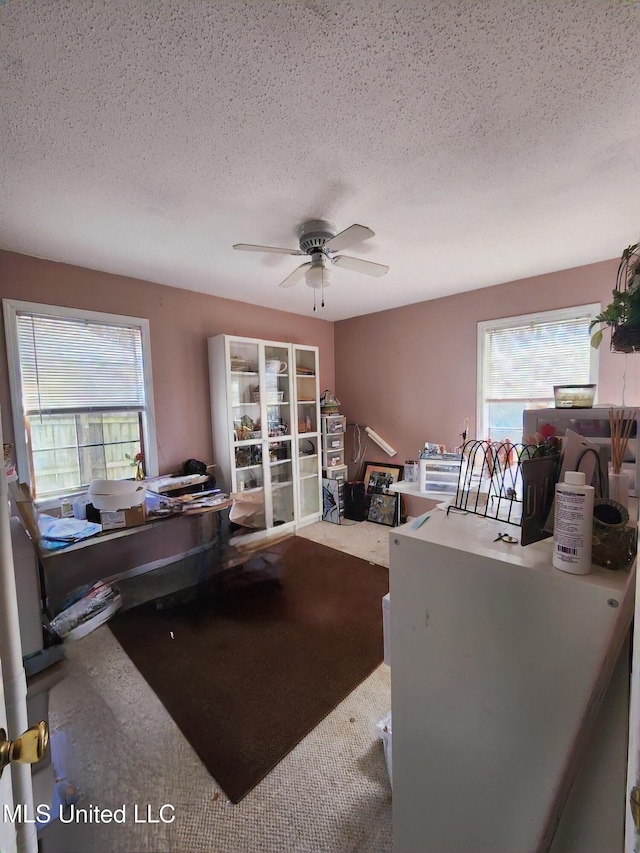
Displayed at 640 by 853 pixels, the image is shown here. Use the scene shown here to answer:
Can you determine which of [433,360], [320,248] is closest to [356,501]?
[433,360]

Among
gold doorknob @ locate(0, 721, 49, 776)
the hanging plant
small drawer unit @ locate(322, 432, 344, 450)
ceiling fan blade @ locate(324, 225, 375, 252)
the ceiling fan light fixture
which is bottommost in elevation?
gold doorknob @ locate(0, 721, 49, 776)

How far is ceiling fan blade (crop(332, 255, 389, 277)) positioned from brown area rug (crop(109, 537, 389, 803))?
2280 millimetres

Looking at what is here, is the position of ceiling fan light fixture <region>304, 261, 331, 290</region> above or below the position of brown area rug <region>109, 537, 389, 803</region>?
above

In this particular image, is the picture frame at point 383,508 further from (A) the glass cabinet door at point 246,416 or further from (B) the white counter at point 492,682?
(B) the white counter at point 492,682

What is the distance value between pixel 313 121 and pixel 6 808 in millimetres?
1973

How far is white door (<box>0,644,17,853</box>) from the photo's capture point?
54 centimetres

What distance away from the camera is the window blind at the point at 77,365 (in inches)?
93.4

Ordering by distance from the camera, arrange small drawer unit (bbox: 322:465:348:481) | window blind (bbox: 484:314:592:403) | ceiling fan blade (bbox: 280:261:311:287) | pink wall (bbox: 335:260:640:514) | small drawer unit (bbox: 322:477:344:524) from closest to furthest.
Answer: ceiling fan blade (bbox: 280:261:311:287)
pink wall (bbox: 335:260:640:514)
window blind (bbox: 484:314:592:403)
small drawer unit (bbox: 322:477:344:524)
small drawer unit (bbox: 322:465:348:481)

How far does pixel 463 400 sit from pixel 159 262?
301 cm

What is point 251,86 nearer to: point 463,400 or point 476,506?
point 476,506

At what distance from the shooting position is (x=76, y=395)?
102 inches

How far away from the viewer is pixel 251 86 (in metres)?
1.14

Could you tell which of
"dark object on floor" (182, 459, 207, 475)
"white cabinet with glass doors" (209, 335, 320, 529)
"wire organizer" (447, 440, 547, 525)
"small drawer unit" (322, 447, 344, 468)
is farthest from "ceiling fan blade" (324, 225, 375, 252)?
"small drawer unit" (322, 447, 344, 468)

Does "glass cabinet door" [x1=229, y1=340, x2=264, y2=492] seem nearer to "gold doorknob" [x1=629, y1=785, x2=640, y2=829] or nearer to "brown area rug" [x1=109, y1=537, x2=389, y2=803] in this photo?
"brown area rug" [x1=109, y1=537, x2=389, y2=803]
